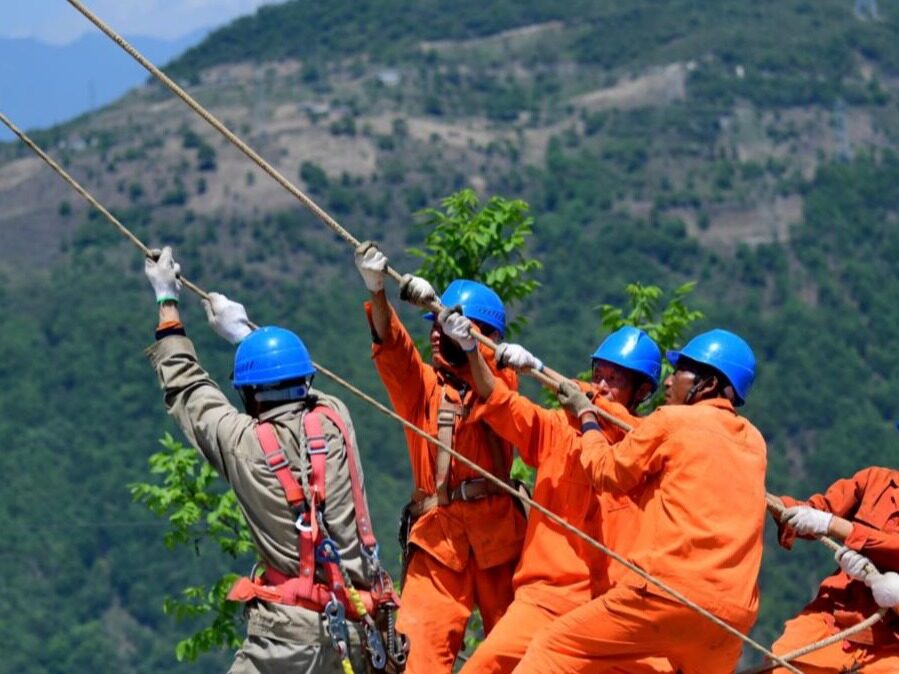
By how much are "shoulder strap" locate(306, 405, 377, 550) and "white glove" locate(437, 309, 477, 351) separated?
0.96m

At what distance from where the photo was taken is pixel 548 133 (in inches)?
7411

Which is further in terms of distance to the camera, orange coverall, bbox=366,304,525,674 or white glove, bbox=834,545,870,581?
orange coverall, bbox=366,304,525,674

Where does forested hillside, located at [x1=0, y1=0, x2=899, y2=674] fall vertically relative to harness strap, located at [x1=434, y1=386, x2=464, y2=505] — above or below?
above

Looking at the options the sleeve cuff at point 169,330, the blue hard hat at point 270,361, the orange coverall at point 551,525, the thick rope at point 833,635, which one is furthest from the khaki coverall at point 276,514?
the thick rope at point 833,635

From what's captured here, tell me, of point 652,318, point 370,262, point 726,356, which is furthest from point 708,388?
point 652,318

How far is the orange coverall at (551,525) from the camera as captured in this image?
9.41m

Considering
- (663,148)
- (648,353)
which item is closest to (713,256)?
(663,148)

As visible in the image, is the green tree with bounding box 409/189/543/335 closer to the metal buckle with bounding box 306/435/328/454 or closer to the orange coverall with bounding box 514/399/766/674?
the orange coverall with bounding box 514/399/766/674

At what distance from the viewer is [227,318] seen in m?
9.32

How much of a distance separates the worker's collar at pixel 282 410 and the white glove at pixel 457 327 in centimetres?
107

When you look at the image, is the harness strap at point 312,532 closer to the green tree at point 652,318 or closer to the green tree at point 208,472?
the green tree at point 652,318

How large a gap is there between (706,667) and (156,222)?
153 metres

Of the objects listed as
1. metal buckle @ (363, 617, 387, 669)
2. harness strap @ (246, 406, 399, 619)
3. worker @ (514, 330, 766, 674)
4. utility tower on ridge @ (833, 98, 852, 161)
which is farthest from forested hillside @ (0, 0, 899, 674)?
harness strap @ (246, 406, 399, 619)

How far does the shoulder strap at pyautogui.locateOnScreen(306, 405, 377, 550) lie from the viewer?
28.0 ft
